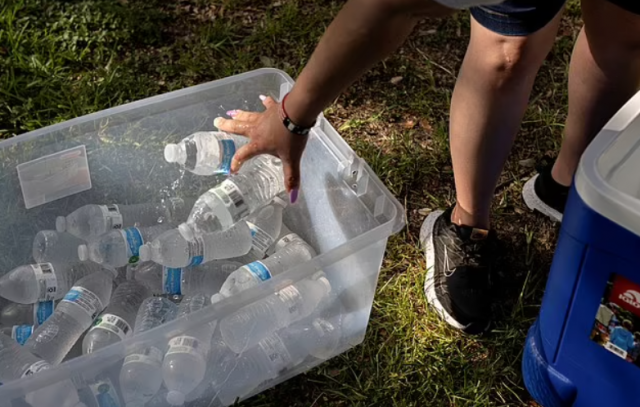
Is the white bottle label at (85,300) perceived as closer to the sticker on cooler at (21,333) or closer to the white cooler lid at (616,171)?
the sticker on cooler at (21,333)

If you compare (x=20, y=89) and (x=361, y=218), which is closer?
(x=361, y=218)

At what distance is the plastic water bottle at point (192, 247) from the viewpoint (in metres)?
1.69

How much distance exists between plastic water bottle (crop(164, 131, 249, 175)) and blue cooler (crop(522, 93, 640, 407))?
2.52ft

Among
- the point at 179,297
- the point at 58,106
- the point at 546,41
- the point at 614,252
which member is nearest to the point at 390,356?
the point at 179,297

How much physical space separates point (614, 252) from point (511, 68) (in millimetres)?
405

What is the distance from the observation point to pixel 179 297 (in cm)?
171

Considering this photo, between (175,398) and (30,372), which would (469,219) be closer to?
(175,398)

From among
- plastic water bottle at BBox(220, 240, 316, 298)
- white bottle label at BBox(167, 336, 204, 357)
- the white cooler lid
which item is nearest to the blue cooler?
the white cooler lid

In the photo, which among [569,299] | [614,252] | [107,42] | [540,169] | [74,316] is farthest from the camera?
[107,42]

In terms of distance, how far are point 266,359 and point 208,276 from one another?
10.1 inches

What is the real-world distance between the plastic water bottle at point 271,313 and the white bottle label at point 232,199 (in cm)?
29

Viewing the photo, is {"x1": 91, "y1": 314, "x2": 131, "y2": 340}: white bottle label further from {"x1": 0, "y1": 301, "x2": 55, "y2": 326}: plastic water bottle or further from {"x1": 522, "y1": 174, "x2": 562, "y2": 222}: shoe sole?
{"x1": 522, "y1": 174, "x2": 562, "y2": 222}: shoe sole

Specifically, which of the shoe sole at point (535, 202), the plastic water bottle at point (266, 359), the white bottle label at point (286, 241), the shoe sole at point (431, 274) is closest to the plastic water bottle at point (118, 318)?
the plastic water bottle at point (266, 359)

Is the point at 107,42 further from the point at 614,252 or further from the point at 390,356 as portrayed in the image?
the point at 614,252
